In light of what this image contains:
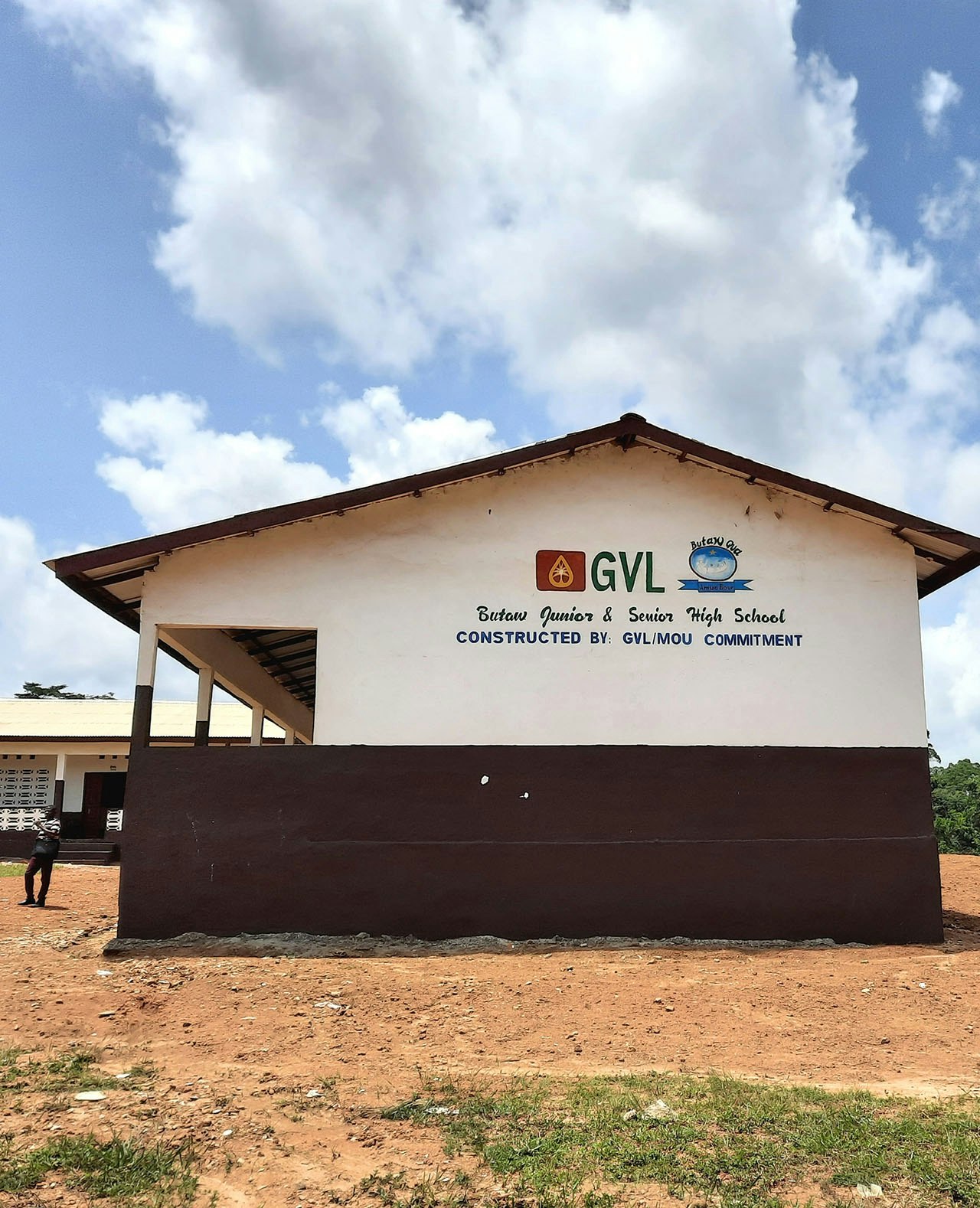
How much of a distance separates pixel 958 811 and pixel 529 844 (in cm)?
3200

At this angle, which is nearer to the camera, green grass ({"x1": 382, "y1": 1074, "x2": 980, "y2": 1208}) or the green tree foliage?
green grass ({"x1": 382, "y1": 1074, "x2": 980, "y2": 1208})

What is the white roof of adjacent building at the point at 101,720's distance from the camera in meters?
26.5

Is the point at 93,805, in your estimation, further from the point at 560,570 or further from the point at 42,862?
the point at 560,570

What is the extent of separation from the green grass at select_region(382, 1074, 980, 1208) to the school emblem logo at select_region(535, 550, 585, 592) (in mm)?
6166

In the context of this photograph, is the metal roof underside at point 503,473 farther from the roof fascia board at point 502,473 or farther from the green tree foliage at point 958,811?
the green tree foliage at point 958,811

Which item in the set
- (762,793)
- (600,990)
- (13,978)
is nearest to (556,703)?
(762,793)

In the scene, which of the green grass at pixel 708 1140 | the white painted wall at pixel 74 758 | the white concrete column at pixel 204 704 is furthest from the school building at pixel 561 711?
the white painted wall at pixel 74 758

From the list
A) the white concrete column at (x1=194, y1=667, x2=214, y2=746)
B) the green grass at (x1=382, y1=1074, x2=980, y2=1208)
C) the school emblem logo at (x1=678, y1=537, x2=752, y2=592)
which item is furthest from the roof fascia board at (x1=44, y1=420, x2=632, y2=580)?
the green grass at (x1=382, y1=1074, x2=980, y2=1208)

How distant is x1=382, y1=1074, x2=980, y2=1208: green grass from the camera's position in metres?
4.49

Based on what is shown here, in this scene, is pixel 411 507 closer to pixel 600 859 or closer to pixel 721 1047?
pixel 600 859

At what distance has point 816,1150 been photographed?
4.86 metres

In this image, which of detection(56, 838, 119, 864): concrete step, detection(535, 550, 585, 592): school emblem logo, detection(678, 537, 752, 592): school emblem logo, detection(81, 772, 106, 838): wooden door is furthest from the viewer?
detection(81, 772, 106, 838): wooden door

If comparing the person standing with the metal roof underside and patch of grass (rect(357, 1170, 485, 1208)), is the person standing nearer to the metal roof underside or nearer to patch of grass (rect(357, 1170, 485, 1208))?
the metal roof underside

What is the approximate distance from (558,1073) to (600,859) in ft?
14.5
